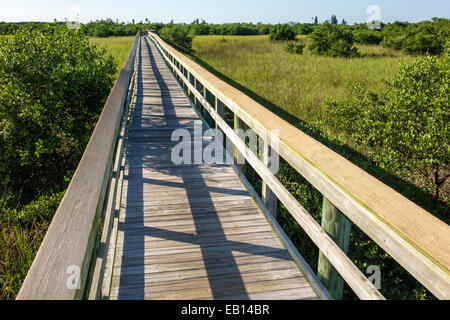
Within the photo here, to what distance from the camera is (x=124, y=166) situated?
4.91 meters

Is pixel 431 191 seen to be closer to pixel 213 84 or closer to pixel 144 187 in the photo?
pixel 213 84

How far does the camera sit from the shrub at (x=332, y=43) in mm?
24422

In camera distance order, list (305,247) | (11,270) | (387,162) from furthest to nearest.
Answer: (387,162), (305,247), (11,270)

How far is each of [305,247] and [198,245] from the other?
2.59m

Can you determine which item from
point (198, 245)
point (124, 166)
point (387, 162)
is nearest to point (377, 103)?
point (387, 162)

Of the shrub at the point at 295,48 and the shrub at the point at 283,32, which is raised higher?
the shrub at the point at 283,32

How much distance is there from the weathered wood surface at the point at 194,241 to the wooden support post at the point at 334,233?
16 cm

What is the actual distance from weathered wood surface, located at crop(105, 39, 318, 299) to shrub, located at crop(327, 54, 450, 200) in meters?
3.88

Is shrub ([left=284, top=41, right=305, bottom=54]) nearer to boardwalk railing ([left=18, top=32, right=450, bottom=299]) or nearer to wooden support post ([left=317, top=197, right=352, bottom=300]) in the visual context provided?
boardwalk railing ([left=18, top=32, right=450, bottom=299])

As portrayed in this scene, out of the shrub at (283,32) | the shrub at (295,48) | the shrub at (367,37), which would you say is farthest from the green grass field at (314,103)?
the shrub at (283,32)

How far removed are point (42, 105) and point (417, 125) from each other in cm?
771

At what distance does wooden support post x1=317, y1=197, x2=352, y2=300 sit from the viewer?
2213 mm

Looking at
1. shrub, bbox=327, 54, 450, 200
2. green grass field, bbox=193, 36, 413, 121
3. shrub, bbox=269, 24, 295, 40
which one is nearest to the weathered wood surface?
shrub, bbox=327, 54, 450, 200

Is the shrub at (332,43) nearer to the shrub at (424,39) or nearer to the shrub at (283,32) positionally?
the shrub at (424,39)
